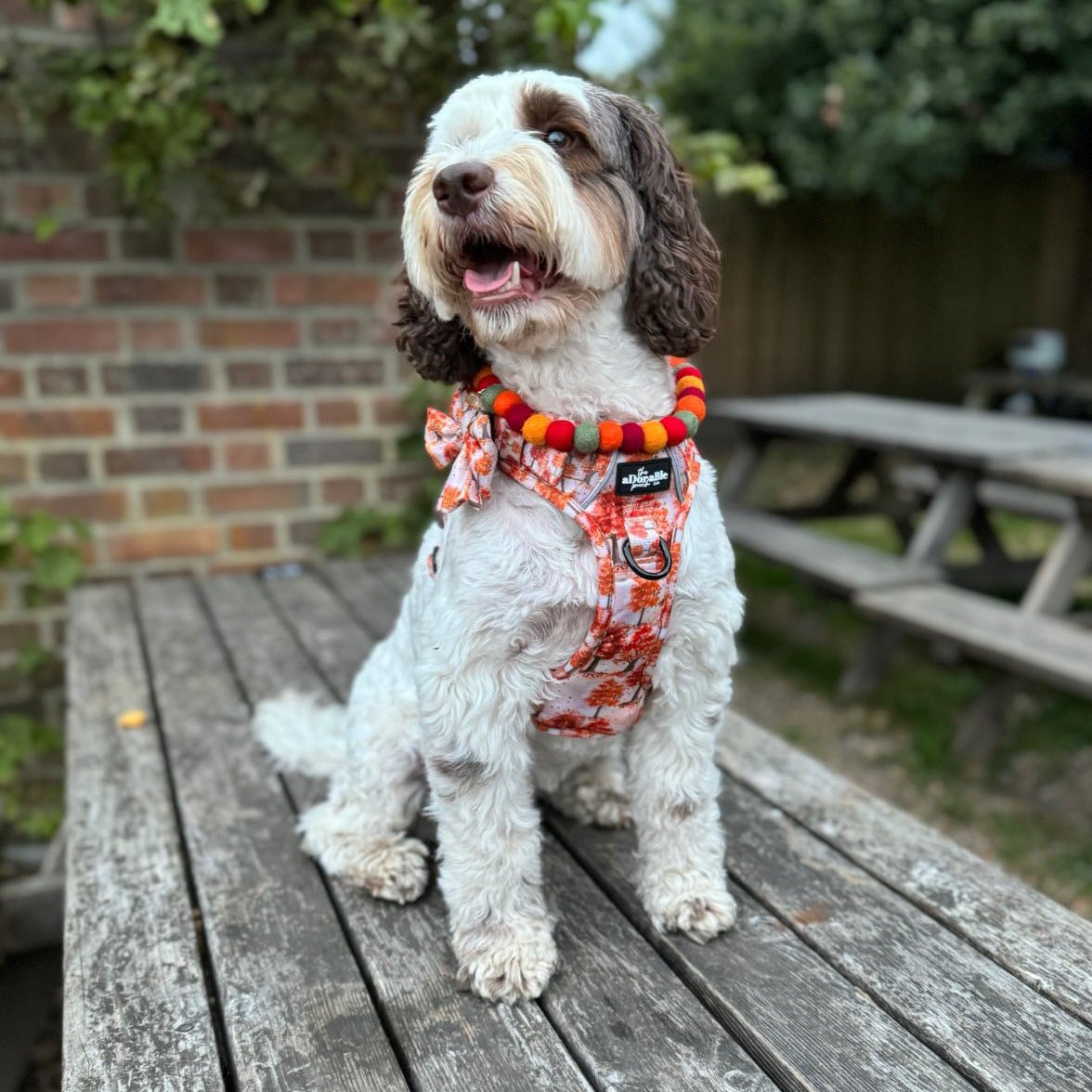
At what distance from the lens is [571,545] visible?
5.44ft

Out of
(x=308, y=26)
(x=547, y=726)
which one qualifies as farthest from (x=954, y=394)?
(x=547, y=726)

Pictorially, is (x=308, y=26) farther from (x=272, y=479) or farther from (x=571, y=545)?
(x=571, y=545)

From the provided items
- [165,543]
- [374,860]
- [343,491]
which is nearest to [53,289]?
[165,543]

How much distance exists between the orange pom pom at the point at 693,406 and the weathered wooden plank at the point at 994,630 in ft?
6.87

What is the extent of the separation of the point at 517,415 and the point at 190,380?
266 cm

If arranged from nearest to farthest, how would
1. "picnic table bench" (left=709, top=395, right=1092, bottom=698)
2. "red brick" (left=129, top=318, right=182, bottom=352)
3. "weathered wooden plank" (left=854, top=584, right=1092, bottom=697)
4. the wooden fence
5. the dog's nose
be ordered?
the dog's nose, "weathered wooden plank" (left=854, top=584, right=1092, bottom=697), "picnic table bench" (left=709, top=395, right=1092, bottom=698), "red brick" (left=129, top=318, right=182, bottom=352), the wooden fence

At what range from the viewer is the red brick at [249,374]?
4020 millimetres

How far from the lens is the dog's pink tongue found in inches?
60.6

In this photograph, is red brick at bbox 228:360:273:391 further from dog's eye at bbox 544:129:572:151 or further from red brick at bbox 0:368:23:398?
dog's eye at bbox 544:129:572:151

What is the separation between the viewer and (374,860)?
1971 mm

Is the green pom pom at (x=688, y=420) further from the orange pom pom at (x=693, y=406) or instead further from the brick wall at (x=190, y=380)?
the brick wall at (x=190, y=380)

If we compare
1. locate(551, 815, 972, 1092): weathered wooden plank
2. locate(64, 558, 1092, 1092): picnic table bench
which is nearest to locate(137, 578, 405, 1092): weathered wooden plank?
locate(64, 558, 1092, 1092): picnic table bench

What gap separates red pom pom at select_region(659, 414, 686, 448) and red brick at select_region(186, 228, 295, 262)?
2.76 metres

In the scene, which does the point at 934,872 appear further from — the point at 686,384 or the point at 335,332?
the point at 335,332
